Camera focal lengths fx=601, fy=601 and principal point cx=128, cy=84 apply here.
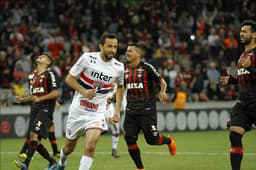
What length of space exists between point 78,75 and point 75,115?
0.67m

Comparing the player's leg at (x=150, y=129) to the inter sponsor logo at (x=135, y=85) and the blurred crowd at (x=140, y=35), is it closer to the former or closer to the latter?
the inter sponsor logo at (x=135, y=85)

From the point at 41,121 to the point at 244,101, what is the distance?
4.61 metres

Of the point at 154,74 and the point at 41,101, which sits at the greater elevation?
the point at 154,74

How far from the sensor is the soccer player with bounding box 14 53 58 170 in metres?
12.6

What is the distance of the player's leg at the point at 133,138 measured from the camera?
1170cm

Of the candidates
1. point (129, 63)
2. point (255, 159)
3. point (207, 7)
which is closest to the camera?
point (129, 63)

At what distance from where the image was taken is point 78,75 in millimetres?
10039

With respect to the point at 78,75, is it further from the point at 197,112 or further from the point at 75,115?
the point at 197,112

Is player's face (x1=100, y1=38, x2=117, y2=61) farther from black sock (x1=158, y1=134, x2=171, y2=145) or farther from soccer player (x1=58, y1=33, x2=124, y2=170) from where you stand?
black sock (x1=158, y1=134, x2=171, y2=145)

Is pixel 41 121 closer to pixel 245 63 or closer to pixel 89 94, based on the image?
pixel 89 94

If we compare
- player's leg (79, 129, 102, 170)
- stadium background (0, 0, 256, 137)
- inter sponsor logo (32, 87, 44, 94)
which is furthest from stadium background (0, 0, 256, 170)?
player's leg (79, 129, 102, 170)

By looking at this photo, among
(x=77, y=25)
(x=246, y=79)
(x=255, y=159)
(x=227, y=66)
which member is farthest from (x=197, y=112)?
(x=246, y=79)

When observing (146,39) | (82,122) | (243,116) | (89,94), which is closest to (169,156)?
(243,116)

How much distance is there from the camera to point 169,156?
15.3 metres
